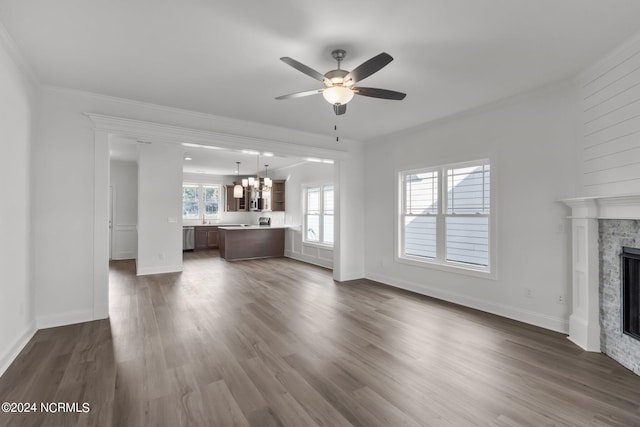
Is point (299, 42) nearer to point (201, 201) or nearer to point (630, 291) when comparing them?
point (630, 291)

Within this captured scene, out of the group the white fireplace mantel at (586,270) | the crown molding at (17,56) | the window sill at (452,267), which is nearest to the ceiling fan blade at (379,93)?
the white fireplace mantel at (586,270)

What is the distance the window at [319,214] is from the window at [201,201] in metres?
4.66

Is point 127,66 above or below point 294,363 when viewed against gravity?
above

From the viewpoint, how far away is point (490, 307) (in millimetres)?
4070

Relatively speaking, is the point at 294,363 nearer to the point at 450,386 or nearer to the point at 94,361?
the point at 450,386

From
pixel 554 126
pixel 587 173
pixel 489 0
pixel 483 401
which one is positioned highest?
pixel 489 0

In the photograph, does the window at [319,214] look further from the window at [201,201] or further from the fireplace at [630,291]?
the fireplace at [630,291]

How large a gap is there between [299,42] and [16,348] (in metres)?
3.78

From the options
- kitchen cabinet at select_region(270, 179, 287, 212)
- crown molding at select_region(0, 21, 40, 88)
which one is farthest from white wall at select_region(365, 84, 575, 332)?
kitchen cabinet at select_region(270, 179, 287, 212)

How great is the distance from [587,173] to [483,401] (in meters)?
2.62

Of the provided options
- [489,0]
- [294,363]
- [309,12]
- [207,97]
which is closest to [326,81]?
[309,12]

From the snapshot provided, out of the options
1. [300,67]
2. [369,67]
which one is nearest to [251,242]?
[300,67]

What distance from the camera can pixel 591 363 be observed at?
270 centimetres

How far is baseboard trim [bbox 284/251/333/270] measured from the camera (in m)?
7.33
